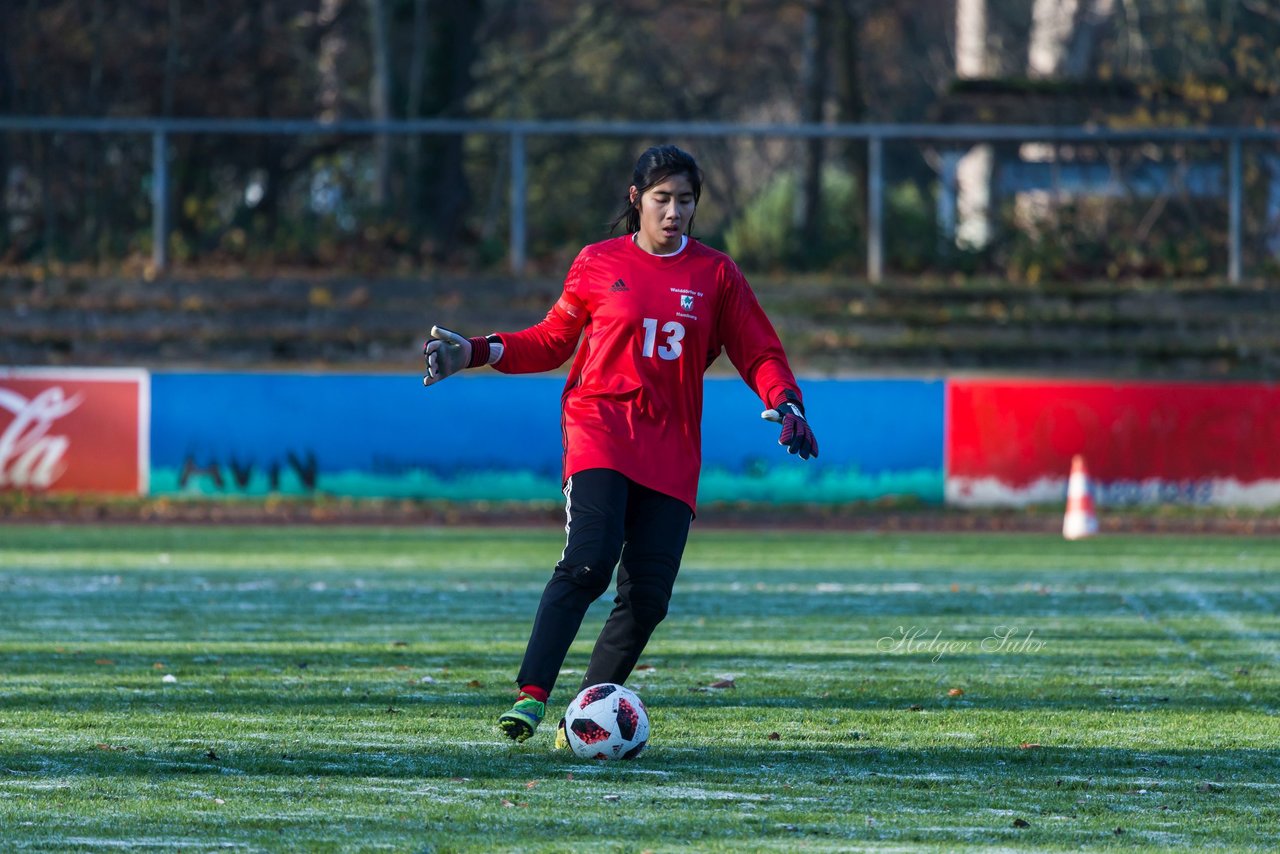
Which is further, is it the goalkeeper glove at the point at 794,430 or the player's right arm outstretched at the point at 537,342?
the player's right arm outstretched at the point at 537,342

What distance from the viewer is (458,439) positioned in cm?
2102

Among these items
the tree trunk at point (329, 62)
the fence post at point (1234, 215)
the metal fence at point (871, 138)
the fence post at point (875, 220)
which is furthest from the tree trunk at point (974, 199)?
the tree trunk at point (329, 62)

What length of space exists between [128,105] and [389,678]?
2357cm

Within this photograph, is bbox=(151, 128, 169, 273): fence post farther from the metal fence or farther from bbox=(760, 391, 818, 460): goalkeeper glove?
bbox=(760, 391, 818, 460): goalkeeper glove

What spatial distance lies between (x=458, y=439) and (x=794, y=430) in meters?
14.9

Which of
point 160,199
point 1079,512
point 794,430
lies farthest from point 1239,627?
point 160,199

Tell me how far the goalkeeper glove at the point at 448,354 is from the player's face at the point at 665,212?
26.0 inches

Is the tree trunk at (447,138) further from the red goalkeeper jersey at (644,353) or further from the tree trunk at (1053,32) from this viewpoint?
the red goalkeeper jersey at (644,353)

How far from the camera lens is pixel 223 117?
31.5 metres

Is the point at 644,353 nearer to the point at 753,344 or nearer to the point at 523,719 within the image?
the point at 753,344

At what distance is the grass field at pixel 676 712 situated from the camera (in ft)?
17.3

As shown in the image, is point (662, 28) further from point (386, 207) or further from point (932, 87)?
point (386, 207)

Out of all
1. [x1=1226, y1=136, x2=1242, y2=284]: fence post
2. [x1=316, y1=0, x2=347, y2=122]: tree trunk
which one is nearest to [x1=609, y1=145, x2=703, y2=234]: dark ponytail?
[x1=1226, y1=136, x2=1242, y2=284]: fence post

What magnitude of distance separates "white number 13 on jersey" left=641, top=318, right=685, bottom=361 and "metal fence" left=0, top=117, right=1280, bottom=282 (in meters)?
18.7
